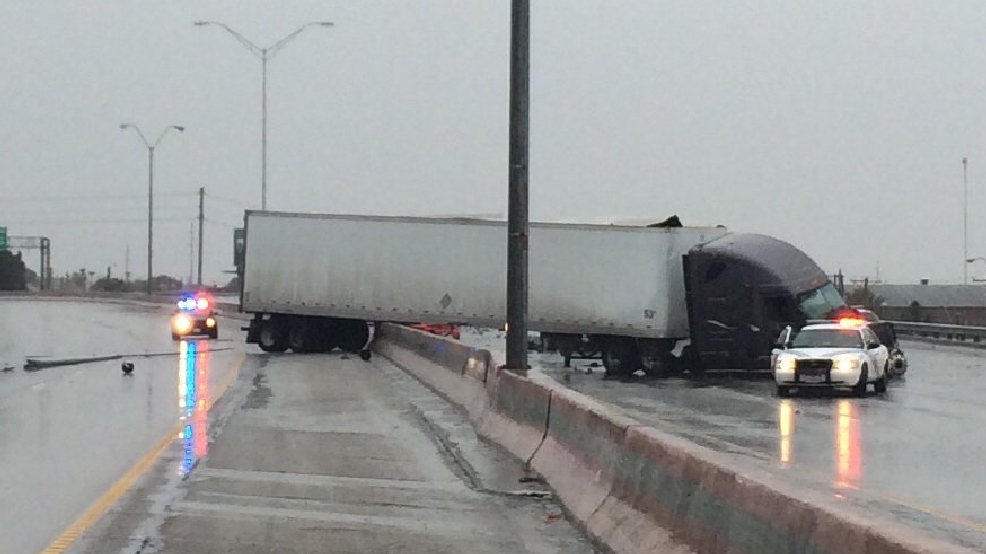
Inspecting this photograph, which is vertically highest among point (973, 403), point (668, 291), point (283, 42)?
point (283, 42)

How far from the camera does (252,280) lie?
42.6 meters

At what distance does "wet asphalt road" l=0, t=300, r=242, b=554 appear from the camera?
11664mm

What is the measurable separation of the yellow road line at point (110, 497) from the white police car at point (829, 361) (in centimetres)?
1413

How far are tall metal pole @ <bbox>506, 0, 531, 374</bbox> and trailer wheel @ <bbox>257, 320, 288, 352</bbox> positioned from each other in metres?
24.9

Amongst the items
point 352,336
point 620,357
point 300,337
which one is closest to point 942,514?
point 620,357

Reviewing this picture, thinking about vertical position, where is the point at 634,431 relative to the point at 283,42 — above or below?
below

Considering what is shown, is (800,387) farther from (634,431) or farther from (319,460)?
(634,431)

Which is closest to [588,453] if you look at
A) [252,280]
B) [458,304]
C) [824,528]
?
[824,528]

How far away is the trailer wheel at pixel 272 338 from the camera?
43.0 m

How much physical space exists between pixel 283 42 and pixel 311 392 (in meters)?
31.9

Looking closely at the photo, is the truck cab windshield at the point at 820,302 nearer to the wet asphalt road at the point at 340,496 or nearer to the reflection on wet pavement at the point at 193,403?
the reflection on wet pavement at the point at 193,403

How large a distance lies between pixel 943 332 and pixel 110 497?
50.6 m

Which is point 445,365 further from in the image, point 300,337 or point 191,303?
point 191,303

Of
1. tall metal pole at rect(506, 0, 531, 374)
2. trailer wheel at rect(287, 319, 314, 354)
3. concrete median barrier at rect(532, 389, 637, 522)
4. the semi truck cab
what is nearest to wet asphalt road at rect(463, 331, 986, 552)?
the semi truck cab
